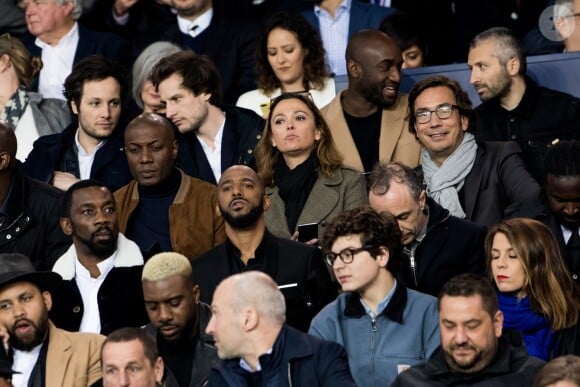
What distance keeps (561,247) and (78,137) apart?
3.27 metres

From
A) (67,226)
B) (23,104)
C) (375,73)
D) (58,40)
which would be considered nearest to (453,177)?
(375,73)

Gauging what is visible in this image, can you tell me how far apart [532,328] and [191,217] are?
7.31 feet

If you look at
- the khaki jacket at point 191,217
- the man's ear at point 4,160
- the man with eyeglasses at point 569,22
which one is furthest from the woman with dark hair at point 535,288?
the man with eyeglasses at point 569,22

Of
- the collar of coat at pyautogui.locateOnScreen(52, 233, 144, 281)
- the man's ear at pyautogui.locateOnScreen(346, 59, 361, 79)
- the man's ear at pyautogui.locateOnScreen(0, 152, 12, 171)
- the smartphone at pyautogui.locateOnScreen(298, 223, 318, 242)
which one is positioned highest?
the man's ear at pyautogui.locateOnScreen(346, 59, 361, 79)

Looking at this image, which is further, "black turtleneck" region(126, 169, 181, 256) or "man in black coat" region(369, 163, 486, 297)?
"black turtleneck" region(126, 169, 181, 256)

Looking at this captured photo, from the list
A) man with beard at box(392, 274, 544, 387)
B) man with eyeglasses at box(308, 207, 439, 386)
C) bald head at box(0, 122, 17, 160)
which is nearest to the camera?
man with beard at box(392, 274, 544, 387)

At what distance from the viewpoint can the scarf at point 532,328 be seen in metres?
8.45

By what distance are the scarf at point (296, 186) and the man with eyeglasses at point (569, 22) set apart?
2.59 metres

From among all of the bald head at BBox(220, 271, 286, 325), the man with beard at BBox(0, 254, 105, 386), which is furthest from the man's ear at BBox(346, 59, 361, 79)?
the bald head at BBox(220, 271, 286, 325)

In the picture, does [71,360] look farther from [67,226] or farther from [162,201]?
[162,201]

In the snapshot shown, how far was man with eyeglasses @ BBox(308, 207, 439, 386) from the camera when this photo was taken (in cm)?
829

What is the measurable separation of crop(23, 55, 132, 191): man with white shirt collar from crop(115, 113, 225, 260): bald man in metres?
0.66

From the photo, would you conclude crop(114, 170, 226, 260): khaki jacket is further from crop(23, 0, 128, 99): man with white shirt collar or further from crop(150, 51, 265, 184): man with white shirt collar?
crop(23, 0, 128, 99): man with white shirt collar

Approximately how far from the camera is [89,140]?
1072 cm
